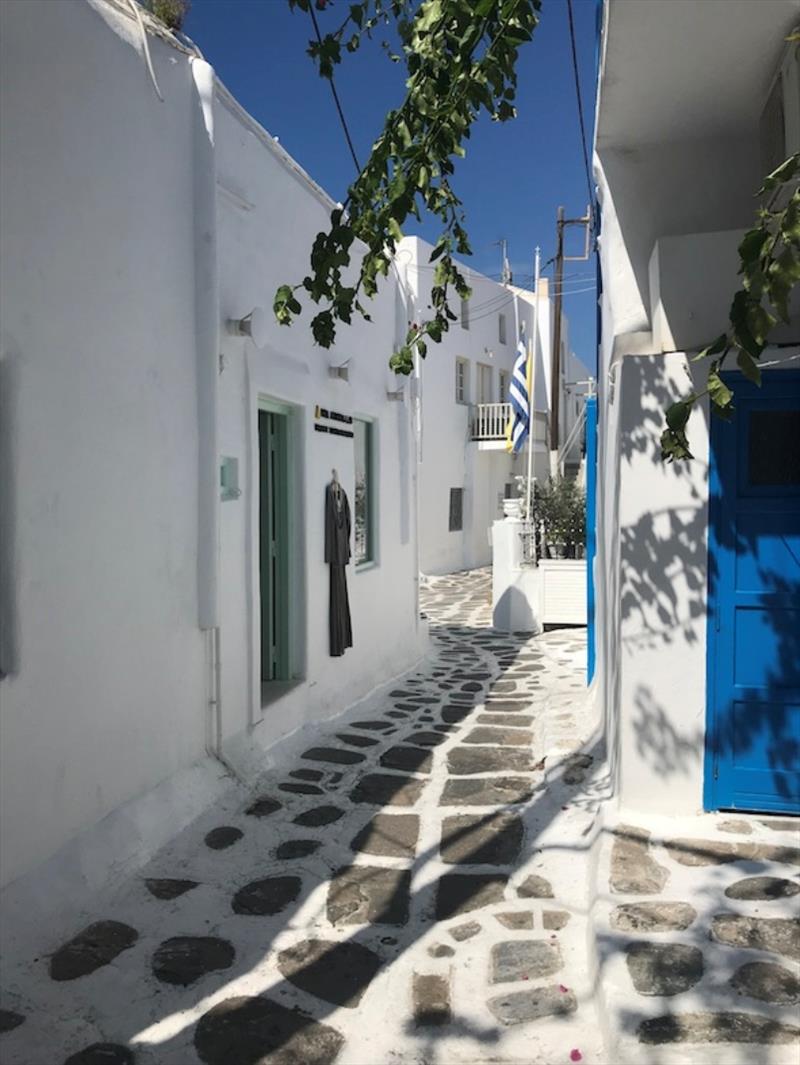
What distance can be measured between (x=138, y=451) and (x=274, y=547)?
239 cm

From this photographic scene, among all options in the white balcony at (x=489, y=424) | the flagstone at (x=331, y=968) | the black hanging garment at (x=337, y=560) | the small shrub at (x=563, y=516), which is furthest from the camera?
the white balcony at (x=489, y=424)

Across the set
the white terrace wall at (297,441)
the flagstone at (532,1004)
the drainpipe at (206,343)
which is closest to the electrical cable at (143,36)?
the drainpipe at (206,343)

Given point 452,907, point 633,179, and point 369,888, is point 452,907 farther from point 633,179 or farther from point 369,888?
point 633,179

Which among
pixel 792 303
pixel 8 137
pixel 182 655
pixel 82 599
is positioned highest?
pixel 8 137

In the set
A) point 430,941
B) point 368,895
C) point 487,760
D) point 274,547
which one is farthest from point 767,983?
point 274,547

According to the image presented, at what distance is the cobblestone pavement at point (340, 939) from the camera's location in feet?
10.1

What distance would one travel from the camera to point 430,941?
379 centimetres

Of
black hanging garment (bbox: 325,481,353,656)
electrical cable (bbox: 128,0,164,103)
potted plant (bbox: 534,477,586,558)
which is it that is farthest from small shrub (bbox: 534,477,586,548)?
electrical cable (bbox: 128,0,164,103)

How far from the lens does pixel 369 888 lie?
4.32 m

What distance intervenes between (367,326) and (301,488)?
258 centimetres

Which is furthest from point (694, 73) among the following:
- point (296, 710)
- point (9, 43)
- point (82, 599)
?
point (296, 710)

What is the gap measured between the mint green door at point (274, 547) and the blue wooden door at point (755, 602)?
3.59m

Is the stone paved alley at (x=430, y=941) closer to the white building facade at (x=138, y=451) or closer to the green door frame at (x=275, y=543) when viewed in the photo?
the white building facade at (x=138, y=451)

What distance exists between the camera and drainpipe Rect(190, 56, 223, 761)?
17.7 ft
